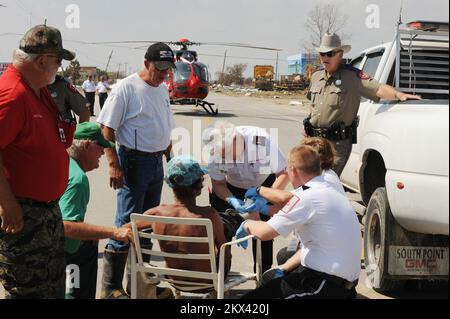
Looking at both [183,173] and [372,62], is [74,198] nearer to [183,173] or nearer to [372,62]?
[183,173]

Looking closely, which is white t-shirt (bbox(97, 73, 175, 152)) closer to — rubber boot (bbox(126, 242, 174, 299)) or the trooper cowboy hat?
rubber boot (bbox(126, 242, 174, 299))

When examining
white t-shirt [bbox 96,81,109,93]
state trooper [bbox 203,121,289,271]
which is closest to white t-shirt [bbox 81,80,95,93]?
white t-shirt [bbox 96,81,109,93]

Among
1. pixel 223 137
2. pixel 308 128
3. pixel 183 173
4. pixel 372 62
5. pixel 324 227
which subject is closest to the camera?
pixel 324 227

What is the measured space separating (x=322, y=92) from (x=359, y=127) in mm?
547

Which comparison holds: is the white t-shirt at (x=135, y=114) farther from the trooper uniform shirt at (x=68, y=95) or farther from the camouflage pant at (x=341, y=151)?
the trooper uniform shirt at (x=68, y=95)

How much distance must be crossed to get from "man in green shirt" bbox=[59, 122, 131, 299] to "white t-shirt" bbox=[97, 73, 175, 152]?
0.71 meters

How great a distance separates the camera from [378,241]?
455 centimetres

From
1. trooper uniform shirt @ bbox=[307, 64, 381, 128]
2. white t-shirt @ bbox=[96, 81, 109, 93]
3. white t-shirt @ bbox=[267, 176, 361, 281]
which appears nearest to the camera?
white t-shirt @ bbox=[267, 176, 361, 281]

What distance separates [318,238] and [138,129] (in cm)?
196

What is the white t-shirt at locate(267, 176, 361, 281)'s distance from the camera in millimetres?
3197

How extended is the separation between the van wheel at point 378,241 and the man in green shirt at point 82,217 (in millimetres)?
1865

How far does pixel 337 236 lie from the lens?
3.20m

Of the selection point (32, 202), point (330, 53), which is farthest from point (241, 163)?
point (32, 202)
